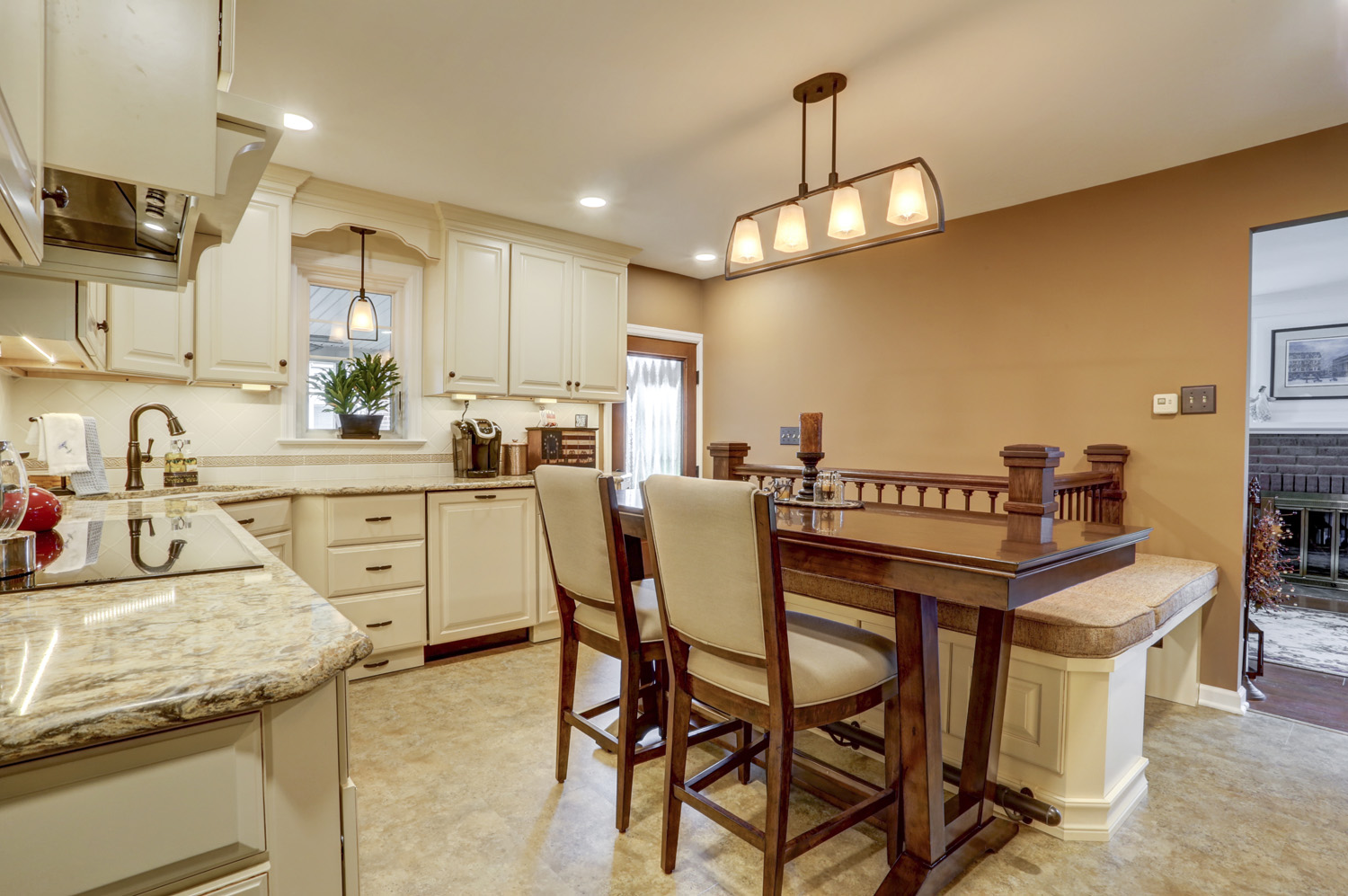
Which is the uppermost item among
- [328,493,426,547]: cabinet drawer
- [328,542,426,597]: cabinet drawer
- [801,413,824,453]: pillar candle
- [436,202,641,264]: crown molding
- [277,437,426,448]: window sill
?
[436,202,641,264]: crown molding

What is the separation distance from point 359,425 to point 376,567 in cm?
88

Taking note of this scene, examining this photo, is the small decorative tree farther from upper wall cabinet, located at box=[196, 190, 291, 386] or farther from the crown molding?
upper wall cabinet, located at box=[196, 190, 291, 386]

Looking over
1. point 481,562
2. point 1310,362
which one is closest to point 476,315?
point 481,562

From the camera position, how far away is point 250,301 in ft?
10.1

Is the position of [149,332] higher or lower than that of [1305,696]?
higher

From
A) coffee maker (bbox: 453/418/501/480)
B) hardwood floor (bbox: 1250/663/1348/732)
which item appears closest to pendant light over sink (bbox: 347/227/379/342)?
coffee maker (bbox: 453/418/501/480)

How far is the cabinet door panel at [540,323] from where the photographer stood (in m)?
3.88

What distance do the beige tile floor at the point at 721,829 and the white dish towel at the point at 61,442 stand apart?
1410 millimetres

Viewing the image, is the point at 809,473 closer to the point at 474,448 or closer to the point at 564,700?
the point at 564,700

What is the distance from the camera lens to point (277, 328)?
3160 mm

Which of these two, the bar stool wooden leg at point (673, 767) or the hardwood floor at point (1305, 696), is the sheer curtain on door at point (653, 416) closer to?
the bar stool wooden leg at point (673, 767)

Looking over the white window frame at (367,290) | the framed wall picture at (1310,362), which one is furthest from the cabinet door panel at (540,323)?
the framed wall picture at (1310,362)

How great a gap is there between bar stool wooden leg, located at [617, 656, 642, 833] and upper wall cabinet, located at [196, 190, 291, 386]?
2422 mm

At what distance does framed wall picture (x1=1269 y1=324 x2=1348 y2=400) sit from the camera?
503 cm
